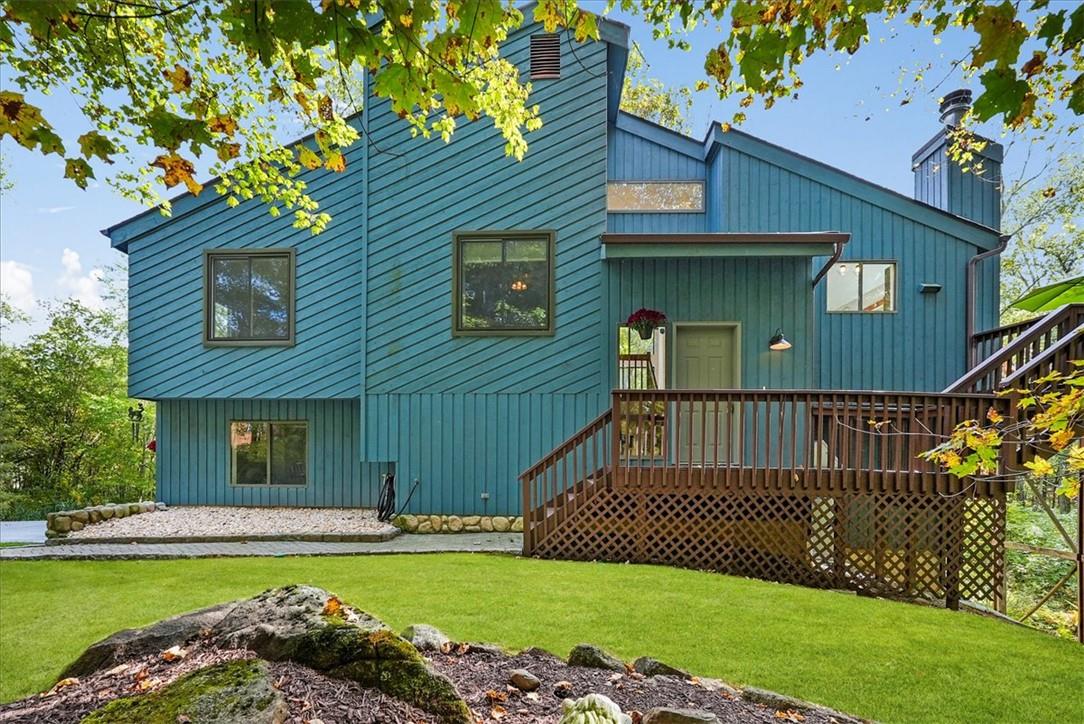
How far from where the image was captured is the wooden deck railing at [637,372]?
29.9ft

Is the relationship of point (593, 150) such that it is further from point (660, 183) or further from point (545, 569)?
point (545, 569)

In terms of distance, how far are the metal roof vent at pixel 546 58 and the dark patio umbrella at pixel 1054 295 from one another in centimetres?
809

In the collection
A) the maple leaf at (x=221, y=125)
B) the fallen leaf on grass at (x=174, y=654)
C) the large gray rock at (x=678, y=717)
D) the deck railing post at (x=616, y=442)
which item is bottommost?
the large gray rock at (x=678, y=717)

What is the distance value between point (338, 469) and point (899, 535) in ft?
26.4

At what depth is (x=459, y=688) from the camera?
2.42 metres

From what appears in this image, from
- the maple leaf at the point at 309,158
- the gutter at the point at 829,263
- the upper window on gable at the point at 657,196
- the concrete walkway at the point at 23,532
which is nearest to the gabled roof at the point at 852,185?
the upper window on gable at the point at 657,196

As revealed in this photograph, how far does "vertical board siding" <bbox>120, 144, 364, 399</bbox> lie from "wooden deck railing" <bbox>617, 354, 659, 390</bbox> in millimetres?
→ 4415

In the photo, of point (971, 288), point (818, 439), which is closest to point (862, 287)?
point (971, 288)

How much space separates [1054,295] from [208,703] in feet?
9.40

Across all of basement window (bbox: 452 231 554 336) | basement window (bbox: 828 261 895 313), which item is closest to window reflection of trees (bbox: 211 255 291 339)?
basement window (bbox: 452 231 554 336)

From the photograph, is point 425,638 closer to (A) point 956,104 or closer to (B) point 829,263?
(B) point 829,263

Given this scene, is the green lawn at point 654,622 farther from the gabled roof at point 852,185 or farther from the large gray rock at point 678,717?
the gabled roof at point 852,185

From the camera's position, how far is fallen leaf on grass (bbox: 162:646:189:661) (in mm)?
2402

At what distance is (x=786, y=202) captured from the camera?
31.2 ft
